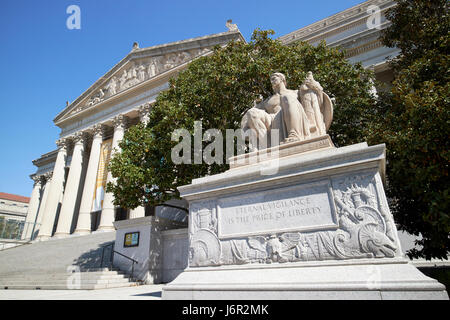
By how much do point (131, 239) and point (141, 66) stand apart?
73.7 ft

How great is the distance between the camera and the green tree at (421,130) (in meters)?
5.94

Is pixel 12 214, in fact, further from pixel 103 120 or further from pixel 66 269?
pixel 66 269

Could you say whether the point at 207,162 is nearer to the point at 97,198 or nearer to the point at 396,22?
the point at 396,22

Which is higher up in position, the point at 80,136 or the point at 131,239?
the point at 80,136

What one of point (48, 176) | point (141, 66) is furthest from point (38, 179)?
point (141, 66)

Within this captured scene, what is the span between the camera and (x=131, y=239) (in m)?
11.8

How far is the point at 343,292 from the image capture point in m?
3.42

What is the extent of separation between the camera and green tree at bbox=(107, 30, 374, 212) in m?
11.4

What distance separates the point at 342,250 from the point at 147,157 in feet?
33.3

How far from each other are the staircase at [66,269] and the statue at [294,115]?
28.0ft

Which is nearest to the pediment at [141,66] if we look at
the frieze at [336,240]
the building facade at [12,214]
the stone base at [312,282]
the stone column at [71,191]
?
the stone column at [71,191]

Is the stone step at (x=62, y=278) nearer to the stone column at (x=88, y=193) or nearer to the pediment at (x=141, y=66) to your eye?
the stone column at (x=88, y=193)
